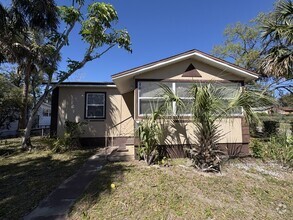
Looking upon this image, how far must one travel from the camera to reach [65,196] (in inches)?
167

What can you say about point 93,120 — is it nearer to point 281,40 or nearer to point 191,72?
point 191,72

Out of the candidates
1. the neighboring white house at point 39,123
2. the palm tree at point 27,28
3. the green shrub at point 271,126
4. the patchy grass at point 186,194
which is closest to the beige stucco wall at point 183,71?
the patchy grass at point 186,194

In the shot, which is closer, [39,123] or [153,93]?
[153,93]

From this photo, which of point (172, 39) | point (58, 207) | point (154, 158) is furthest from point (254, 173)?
point (172, 39)

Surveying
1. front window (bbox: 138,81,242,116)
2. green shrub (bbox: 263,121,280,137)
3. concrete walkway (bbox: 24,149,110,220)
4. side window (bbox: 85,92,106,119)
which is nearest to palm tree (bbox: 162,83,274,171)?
front window (bbox: 138,81,242,116)

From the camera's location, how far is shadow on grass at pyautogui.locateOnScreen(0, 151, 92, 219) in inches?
152

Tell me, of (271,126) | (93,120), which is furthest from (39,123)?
(271,126)

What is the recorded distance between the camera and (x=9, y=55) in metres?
10.4

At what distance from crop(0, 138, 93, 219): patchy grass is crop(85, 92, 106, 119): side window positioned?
2.71 metres

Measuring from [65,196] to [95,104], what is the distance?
23.3ft

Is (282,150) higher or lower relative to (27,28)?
lower

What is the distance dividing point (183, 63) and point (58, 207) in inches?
253

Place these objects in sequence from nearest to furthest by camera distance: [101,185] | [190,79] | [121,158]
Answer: [101,185] → [121,158] → [190,79]

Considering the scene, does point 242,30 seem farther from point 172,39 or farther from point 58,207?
point 58,207
